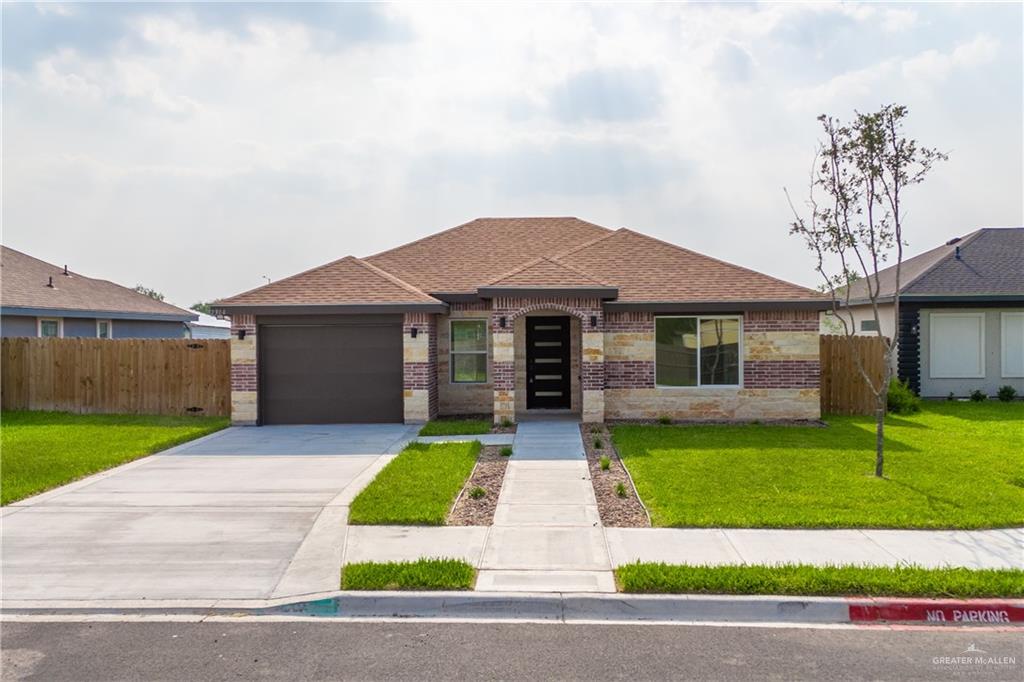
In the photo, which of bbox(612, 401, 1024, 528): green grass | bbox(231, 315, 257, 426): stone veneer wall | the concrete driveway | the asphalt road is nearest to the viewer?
the asphalt road

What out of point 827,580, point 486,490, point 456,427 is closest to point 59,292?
point 456,427

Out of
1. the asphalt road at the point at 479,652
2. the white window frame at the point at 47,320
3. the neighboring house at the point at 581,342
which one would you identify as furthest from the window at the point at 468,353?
the white window frame at the point at 47,320

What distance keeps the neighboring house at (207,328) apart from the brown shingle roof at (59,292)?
3139mm

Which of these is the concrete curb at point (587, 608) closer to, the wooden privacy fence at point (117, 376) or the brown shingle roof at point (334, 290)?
the brown shingle roof at point (334, 290)

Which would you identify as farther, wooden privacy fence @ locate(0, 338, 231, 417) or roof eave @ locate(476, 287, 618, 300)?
wooden privacy fence @ locate(0, 338, 231, 417)

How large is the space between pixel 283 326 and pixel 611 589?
11752mm

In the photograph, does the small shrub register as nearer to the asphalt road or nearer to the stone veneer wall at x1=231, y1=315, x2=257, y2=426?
the asphalt road

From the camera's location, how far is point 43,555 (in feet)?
23.1

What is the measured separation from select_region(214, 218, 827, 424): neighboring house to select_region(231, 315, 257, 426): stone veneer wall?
0.02 meters

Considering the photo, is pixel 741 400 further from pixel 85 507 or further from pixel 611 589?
pixel 85 507

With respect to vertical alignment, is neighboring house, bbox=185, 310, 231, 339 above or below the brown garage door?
above

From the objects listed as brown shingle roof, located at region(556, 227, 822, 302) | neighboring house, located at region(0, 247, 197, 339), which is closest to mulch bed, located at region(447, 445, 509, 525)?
brown shingle roof, located at region(556, 227, 822, 302)

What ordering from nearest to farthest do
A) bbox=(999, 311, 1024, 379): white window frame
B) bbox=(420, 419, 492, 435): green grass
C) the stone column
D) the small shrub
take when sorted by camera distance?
bbox=(420, 419, 492, 435): green grass, the stone column, the small shrub, bbox=(999, 311, 1024, 379): white window frame

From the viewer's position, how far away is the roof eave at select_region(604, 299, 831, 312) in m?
15.1
